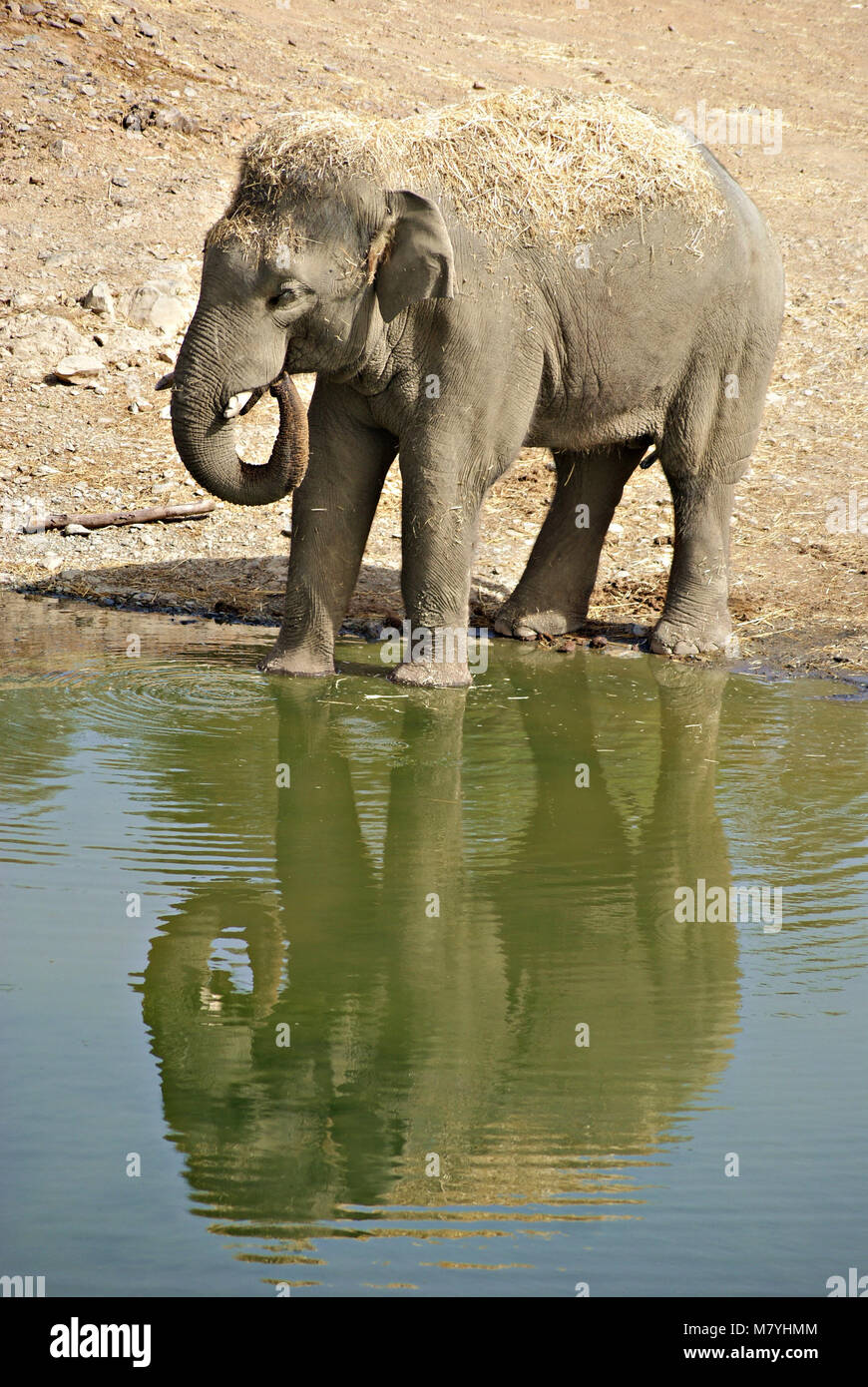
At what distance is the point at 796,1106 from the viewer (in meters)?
4.57

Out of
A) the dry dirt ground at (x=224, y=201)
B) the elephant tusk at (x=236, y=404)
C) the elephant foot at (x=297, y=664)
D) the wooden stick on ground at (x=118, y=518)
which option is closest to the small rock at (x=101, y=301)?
the dry dirt ground at (x=224, y=201)

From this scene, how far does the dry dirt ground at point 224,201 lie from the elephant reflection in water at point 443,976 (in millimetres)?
3125

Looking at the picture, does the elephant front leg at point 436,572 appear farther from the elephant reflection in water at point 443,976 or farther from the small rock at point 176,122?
the small rock at point 176,122

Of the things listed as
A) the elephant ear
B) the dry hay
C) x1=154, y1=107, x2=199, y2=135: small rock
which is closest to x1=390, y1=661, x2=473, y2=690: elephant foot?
the elephant ear

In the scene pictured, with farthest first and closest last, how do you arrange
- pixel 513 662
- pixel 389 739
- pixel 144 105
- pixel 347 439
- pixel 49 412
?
pixel 144 105 → pixel 49 412 → pixel 513 662 → pixel 347 439 → pixel 389 739

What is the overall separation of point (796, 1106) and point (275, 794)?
320cm

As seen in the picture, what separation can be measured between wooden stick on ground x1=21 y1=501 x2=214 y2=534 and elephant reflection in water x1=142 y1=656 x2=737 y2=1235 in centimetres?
398

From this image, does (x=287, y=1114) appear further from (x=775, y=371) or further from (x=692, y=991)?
(x=775, y=371)

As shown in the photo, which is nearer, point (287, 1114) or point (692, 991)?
point (287, 1114)

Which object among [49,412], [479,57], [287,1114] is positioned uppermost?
[479,57]

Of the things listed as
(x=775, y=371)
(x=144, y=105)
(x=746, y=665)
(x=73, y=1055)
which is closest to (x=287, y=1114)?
(x=73, y=1055)

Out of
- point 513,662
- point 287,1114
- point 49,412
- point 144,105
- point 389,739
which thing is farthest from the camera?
point 144,105

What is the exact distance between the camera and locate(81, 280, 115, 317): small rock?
47.2 feet

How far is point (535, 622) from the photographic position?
10516 mm
